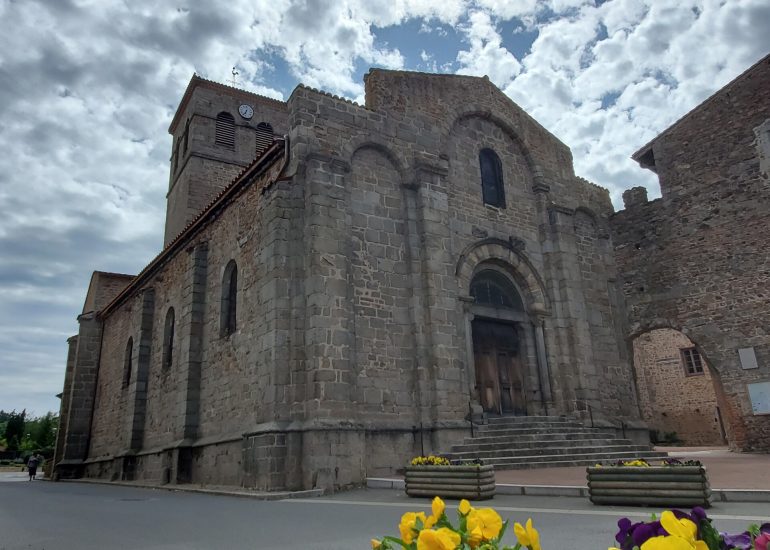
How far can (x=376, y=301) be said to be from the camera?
479 inches

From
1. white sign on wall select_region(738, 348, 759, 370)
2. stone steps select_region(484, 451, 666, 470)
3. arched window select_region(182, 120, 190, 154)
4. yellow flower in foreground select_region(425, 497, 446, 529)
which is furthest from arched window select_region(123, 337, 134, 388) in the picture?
yellow flower in foreground select_region(425, 497, 446, 529)

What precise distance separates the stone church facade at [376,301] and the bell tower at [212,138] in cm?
659

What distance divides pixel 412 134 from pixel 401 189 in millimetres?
1537

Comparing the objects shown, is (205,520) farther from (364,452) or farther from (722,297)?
(722,297)

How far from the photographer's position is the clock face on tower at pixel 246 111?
91.9 ft

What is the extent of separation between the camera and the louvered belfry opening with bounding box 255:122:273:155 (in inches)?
1102

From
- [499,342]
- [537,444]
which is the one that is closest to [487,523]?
[537,444]

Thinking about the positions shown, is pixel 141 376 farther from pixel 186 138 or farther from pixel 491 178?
pixel 186 138

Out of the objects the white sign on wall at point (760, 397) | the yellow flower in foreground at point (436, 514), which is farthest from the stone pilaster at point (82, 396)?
the yellow flower in foreground at point (436, 514)

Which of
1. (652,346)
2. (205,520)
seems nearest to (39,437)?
(652,346)

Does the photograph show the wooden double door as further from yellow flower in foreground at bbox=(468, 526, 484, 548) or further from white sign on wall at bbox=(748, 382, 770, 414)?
yellow flower in foreground at bbox=(468, 526, 484, 548)

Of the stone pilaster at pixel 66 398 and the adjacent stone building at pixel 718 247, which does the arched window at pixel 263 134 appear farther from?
the adjacent stone building at pixel 718 247

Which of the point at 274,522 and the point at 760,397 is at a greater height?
the point at 760,397

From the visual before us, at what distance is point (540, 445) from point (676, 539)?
1178 centimetres
